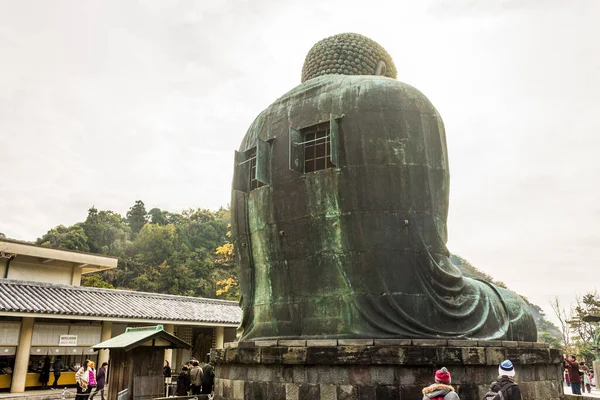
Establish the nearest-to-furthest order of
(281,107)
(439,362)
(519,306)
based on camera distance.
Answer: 1. (439,362)
2. (519,306)
3. (281,107)

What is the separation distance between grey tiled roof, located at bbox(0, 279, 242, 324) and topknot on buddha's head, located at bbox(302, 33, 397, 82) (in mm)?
14817

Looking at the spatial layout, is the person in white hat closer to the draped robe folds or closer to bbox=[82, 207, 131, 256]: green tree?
the draped robe folds

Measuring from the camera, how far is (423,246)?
315 inches

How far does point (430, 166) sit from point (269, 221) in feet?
9.89

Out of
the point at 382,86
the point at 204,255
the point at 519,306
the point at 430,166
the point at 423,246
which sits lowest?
the point at 519,306

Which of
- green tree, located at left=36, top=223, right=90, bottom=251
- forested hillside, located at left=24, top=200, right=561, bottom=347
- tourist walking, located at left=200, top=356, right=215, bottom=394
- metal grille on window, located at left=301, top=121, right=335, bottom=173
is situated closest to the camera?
metal grille on window, located at left=301, top=121, right=335, bottom=173

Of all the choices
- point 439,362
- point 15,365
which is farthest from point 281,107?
point 15,365

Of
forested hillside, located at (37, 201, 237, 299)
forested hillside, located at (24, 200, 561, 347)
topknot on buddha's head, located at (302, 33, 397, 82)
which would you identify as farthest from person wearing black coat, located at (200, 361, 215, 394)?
forested hillside, located at (37, 201, 237, 299)

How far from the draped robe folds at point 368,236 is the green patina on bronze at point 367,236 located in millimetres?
18

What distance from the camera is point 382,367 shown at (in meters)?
6.93

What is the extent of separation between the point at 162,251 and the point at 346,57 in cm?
4197

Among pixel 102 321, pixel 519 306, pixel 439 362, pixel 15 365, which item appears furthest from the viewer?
pixel 102 321

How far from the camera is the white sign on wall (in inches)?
820

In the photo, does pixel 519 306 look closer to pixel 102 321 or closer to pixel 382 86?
pixel 382 86
